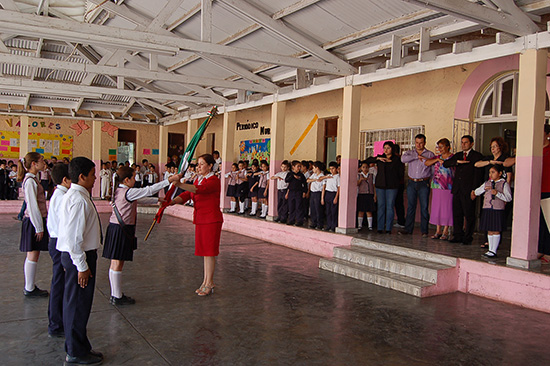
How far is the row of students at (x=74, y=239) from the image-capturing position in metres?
3.25

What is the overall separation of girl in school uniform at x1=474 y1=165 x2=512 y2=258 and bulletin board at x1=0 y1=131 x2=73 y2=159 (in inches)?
591

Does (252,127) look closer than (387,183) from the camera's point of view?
No

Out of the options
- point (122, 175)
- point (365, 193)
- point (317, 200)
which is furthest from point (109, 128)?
point (122, 175)

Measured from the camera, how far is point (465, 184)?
6883 millimetres

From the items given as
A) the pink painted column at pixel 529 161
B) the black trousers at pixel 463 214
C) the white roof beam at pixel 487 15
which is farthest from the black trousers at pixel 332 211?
the white roof beam at pixel 487 15

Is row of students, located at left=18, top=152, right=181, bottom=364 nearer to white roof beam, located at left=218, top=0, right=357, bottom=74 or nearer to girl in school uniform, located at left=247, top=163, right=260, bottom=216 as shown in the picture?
white roof beam, located at left=218, top=0, right=357, bottom=74

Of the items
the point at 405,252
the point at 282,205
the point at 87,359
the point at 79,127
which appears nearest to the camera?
the point at 87,359

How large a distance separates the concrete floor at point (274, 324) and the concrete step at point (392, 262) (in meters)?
0.38

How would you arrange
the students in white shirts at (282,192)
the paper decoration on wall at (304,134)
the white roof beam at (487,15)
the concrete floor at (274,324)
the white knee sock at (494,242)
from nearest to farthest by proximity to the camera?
1. the concrete floor at (274,324)
2. the white roof beam at (487,15)
3. the white knee sock at (494,242)
4. the students in white shirts at (282,192)
5. the paper decoration on wall at (304,134)

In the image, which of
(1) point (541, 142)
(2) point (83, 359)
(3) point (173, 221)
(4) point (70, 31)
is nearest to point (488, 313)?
(1) point (541, 142)

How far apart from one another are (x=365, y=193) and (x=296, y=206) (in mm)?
1431

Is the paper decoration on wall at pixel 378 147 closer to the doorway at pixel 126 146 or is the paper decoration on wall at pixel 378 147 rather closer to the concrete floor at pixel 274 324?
the concrete floor at pixel 274 324

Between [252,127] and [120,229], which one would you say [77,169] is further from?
[252,127]

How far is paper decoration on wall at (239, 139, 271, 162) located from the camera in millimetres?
14188
